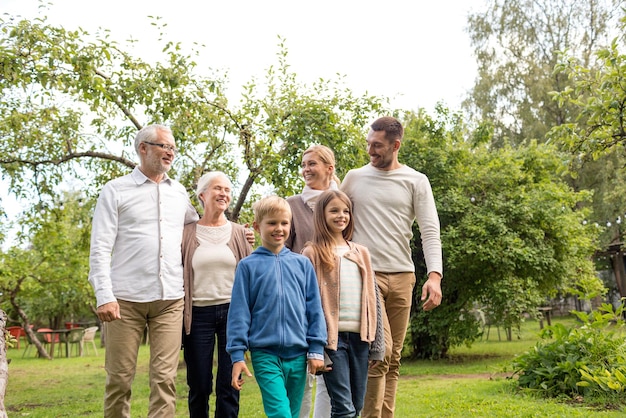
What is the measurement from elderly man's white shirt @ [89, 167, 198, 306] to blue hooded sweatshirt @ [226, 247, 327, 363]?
721 mm

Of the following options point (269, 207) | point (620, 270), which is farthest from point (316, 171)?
point (620, 270)

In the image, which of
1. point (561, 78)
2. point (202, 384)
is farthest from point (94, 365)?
point (561, 78)

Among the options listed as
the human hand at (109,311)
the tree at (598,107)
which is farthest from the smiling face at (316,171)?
the tree at (598,107)

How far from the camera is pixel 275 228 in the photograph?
3.57 meters

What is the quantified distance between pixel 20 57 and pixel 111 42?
50.9 inches

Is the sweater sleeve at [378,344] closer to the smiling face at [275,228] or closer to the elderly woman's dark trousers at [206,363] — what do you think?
the smiling face at [275,228]

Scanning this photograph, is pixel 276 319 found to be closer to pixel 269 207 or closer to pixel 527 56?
pixel 269 207

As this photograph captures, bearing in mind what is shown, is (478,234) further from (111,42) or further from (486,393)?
(111,42)

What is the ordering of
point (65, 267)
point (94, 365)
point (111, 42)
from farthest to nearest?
point (65, 267)
point (94, 365)
point (111, 42)

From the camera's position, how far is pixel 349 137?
1038 cm

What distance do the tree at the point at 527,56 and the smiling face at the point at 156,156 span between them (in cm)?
2271

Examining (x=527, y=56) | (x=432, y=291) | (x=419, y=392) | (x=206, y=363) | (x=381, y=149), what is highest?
(x=527, y=56)

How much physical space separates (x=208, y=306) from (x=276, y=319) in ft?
2.82

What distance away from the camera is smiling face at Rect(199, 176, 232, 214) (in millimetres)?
4258
